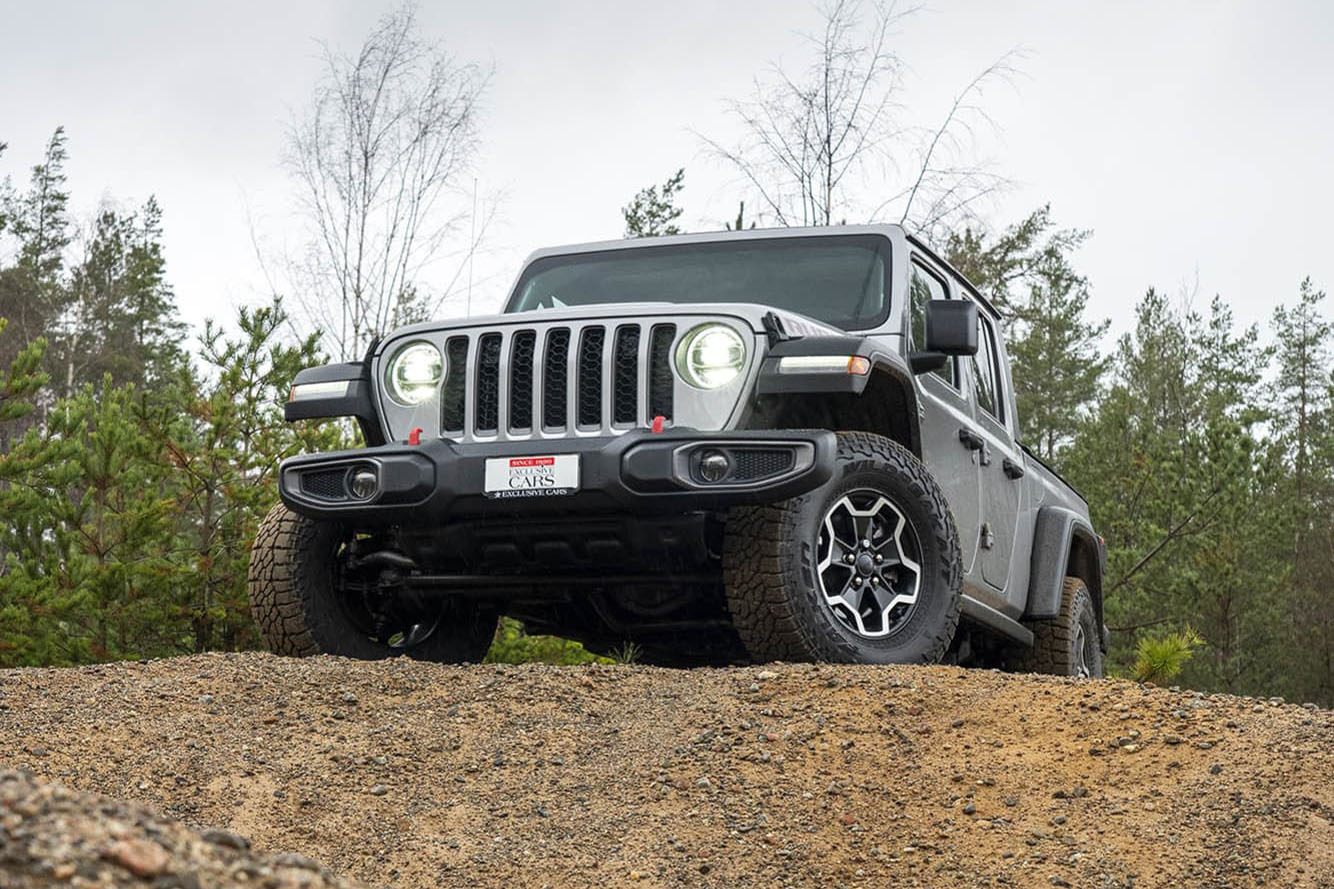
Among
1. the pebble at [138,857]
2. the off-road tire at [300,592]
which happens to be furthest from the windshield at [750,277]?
the pebble at [138,857]

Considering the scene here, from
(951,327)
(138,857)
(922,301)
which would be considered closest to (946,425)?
(922,301)

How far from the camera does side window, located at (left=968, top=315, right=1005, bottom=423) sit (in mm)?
7957

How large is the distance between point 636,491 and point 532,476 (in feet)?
1.24

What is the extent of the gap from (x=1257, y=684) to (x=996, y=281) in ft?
28.1

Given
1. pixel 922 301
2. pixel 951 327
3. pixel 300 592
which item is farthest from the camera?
pixel 922 301

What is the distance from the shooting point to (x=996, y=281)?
25172mm

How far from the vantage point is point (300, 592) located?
6.09 m

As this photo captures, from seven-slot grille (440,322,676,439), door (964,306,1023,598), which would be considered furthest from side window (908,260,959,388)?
seven-slot grille (440,322,676,439)

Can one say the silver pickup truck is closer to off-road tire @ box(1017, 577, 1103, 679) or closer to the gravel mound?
off-road tire @ box(1017, 577, 1103, 679)

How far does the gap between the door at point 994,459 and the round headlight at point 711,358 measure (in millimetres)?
2216

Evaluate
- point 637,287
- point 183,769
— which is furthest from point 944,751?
point 637,287

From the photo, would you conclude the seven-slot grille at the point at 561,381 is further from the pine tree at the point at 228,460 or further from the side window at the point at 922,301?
the pine tree at the point at 228,460

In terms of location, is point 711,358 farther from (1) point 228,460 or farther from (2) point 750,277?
(1) point 228,460

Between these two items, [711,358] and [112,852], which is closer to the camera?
[112,852]
